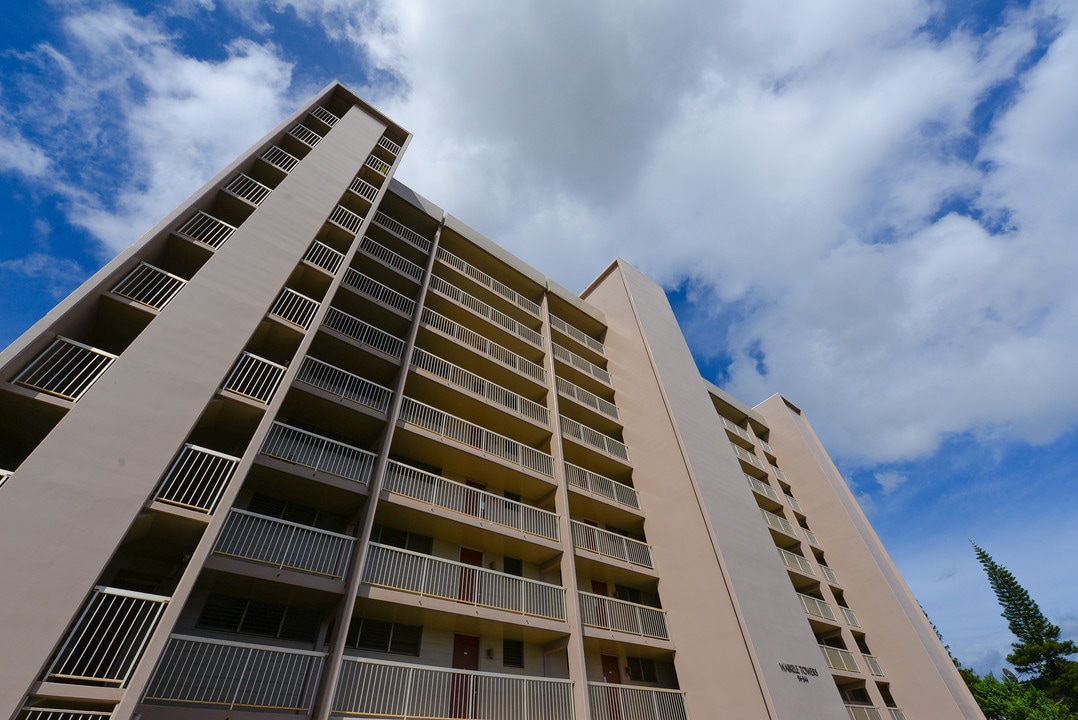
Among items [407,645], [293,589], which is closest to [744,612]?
[407,645]

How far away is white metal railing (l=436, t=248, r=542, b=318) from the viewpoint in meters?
22.0

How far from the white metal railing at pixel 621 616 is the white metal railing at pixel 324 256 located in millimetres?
13157

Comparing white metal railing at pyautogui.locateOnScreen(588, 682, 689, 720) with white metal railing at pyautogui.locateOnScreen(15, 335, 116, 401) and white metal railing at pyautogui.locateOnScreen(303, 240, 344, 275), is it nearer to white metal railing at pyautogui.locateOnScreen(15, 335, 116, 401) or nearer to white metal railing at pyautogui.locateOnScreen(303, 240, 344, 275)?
white metal railing at pyautogui.locateOnScreen(15, 335, 116, 401)

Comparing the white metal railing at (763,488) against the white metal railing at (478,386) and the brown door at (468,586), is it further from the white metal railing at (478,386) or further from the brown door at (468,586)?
the brown door at (468,586)

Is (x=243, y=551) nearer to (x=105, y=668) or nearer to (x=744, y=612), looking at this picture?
(x=105, y=668)

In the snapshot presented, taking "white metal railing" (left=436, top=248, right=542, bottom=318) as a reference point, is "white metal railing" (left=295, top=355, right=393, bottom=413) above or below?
below

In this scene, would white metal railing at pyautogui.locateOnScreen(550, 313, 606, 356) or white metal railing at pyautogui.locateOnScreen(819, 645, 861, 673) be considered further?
white metal railing at pyautogui.locateOnScreen(550, 313, 606, 356)

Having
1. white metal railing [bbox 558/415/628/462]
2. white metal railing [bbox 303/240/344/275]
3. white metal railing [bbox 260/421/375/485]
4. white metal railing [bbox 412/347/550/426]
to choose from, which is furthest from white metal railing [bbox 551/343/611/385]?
white metal railing [bbox 260/421/375/485]

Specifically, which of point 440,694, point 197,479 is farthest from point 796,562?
point 197,479

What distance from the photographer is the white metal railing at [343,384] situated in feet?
45.5

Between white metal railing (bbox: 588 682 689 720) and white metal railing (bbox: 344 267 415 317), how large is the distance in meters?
13.5

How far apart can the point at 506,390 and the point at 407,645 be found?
30.8 feet

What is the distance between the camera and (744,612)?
616 inches

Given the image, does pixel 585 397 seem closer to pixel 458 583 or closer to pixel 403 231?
pixel 403 231
